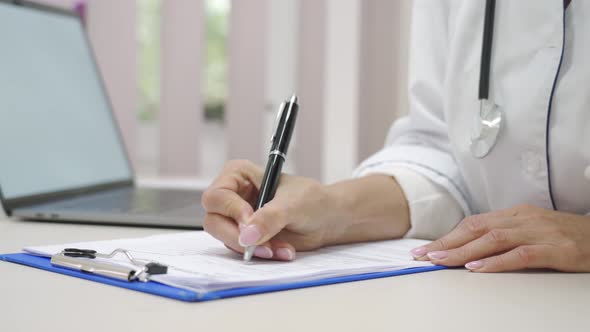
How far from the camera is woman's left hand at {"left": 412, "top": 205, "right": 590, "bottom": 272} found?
594 millimetres

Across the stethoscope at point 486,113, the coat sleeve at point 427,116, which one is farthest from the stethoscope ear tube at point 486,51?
the coat sleeve at point 427,116

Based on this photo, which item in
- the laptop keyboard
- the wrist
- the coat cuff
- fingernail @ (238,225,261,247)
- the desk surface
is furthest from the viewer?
the laptop keyboard

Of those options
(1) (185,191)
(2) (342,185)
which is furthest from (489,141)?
(1) (185,191)

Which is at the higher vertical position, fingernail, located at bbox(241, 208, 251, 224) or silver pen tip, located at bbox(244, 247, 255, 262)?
fingernail, located at bbox(241, 208, 251, 224)

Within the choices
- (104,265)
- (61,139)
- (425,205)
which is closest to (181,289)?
(104,265)

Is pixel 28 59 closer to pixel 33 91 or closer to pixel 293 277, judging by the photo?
pixel 33 91

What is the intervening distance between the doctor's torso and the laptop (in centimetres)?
36

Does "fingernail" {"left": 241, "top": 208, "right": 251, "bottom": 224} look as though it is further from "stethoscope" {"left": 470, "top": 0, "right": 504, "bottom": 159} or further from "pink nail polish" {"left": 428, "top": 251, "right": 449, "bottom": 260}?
"stethoscope" {"left": 470, "top": 0, "right": 504, "bottom": 159}

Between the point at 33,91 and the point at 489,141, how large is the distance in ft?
2.38

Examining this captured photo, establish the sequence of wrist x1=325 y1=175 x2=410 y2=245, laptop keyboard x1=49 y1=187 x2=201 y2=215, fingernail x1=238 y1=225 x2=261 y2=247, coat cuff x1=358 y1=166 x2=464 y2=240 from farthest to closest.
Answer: laptop keyboard x1=49 y1=187 x2=201 y2=215 < coat cuff x1=358 y1=166 x2=464 y2=240 < wrist x1=325 y1=175 x2=410 y2=245 < fingernail x1=238 y1=225 x2=261 y2=247

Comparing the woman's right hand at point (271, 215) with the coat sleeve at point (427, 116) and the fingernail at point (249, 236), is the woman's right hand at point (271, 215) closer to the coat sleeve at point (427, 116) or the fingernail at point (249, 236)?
the fingernail at point (249, 236)

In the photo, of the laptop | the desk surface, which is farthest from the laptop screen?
the desk surface

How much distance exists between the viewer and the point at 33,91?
1081 mm

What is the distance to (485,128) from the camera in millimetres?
759
